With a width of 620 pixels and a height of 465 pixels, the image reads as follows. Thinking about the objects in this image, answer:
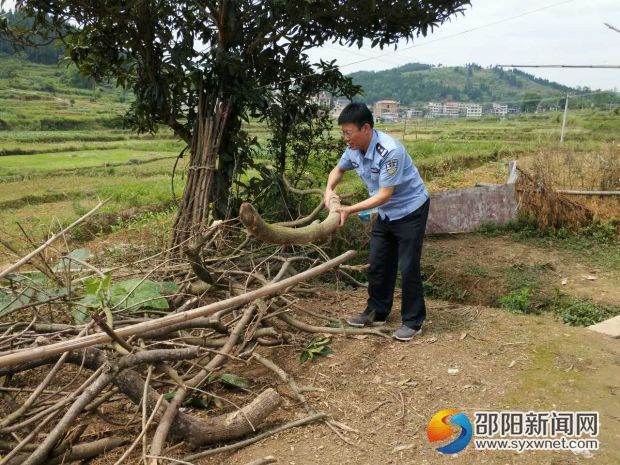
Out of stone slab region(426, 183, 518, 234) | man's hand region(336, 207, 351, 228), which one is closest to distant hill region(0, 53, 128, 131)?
stone slab region(426, 183, 518, 234)

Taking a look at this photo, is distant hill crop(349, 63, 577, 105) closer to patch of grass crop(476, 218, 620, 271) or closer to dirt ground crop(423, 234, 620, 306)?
patch of grass crop(476, 218, 620, 271)

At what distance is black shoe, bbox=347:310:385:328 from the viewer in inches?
154

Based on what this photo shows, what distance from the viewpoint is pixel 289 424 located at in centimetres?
271

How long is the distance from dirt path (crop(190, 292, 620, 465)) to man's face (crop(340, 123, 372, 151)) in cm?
135

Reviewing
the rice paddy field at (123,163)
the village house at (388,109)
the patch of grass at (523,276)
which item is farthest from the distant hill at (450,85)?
the patch of grass at (523,276)

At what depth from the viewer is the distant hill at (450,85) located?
76.3 meters

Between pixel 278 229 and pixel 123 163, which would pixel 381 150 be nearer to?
pixel 278 229

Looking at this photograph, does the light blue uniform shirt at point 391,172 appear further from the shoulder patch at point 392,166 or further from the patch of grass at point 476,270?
the patch of grass at point 476,270

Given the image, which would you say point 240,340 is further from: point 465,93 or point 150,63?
point 465,93

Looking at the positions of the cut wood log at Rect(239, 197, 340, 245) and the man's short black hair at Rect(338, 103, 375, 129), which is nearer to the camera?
the cut wood log at Rect(239, 197, 340, 245)

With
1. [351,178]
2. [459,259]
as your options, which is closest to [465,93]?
[351,178]

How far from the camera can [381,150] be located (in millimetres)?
3463

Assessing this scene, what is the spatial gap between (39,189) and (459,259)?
36.4ft

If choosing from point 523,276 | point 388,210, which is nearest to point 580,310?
point 523,276
